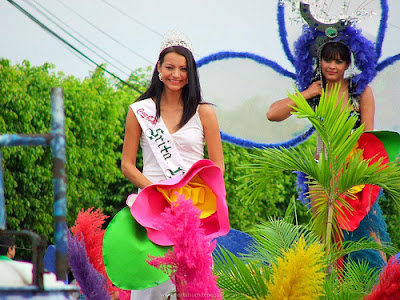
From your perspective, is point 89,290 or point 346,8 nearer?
point 89,290

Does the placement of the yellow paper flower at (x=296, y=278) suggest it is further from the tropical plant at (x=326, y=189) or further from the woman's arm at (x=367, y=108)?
the woman's arm at (x=367, y=108)

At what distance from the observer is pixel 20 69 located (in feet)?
25.8

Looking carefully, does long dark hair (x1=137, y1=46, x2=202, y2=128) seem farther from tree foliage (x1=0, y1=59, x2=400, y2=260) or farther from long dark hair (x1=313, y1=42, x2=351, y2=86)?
tree foliage (x1=0, y1=59, x2=400, y2=260)

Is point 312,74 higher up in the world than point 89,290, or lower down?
higher up

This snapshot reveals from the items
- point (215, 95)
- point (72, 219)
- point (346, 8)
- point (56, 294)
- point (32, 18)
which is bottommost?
point (72, 219)

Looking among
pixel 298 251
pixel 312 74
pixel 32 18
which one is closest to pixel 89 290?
pixel 298 251

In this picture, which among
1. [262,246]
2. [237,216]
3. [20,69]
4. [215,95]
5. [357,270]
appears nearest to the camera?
[357,270]

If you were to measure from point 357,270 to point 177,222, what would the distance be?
1117mm

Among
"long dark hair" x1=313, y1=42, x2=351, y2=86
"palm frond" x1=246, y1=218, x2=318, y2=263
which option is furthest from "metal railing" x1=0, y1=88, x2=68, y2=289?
"long dark hair" x1=313, y1=42, x2=351, y2=86

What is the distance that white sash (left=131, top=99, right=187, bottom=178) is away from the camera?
3600 mm

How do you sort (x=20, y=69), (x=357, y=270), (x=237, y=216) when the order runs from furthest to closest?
1. (x=237, y=216)
2. (x=20, y=69)
3. (x=357, y=270)

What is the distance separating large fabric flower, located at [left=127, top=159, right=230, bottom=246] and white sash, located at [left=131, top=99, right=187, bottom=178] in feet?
0.75

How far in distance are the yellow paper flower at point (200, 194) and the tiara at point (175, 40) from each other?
78 centimetres

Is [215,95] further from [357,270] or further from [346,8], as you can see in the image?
[357,270]
